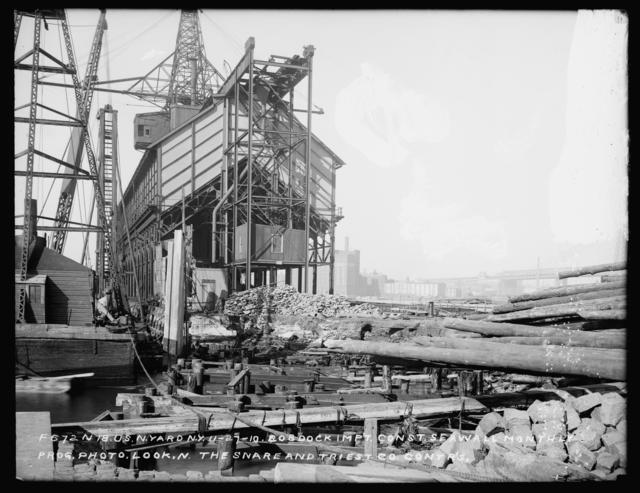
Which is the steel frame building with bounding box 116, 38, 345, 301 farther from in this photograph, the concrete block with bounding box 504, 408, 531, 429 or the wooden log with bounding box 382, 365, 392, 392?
the concrete block with bounding box 504, 408, 531, 429

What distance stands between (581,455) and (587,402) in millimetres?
987

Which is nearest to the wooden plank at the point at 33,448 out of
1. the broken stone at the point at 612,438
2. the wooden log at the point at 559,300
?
the broken stone at the point at 612,438

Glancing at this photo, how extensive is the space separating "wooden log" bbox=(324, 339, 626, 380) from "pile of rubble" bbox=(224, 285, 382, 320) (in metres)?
19.9

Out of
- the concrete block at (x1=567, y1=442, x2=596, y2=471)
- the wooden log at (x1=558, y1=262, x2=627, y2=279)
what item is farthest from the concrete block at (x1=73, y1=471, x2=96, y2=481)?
the wooden log at (x1=558, y1=262, x2=627, y2=279)

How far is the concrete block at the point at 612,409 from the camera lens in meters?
6.94

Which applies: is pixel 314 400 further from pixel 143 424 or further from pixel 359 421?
pixel 143 424

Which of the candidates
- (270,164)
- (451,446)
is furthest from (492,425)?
(270,164)

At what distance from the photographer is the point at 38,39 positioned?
1919 centimetres

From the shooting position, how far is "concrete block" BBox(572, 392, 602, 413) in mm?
7336

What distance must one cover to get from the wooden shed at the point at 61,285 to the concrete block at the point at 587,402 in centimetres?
1810

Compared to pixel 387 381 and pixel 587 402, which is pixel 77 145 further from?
pixel 587 402

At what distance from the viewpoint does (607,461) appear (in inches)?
253
